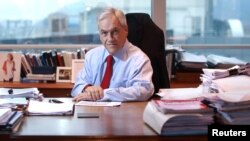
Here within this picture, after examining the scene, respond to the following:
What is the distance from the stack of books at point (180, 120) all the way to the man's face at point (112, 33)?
1.11 m

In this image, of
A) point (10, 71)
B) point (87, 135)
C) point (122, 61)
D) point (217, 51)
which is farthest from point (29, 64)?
point (87, 135)

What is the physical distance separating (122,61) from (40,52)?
5.52ft

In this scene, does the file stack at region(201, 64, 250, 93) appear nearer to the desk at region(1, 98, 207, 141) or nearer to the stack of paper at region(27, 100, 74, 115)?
the desk at region(1, 98, 207, 141)

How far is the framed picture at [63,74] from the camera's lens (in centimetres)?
372

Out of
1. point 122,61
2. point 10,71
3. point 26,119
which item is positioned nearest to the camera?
point 26,119

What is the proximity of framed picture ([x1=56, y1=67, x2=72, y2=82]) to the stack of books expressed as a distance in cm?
228

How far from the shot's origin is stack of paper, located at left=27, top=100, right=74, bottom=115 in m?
1.79

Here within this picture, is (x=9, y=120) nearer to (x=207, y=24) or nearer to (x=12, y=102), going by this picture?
(x=12, y=102)

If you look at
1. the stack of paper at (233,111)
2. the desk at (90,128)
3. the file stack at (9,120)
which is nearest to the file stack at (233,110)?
the stack of paper at (233,111)

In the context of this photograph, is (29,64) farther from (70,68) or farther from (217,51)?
(217,51)

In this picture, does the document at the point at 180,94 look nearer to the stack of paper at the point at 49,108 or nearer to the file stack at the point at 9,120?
the stack of paper at the point at 49,108

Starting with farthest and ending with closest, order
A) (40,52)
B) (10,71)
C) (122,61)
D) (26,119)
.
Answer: (40,52) < (10,71) < (122,61) < (26,119)

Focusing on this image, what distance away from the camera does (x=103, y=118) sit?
5.63 ft

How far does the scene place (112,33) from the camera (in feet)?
8.49
